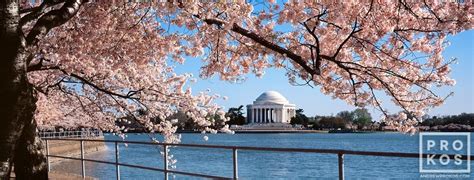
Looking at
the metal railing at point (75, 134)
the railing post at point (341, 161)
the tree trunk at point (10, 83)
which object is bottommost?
the metal railing at point (75, 134)

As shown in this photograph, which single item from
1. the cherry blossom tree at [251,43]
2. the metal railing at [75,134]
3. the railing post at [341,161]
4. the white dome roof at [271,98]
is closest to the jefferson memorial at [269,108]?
the white dome roof at [271,98]

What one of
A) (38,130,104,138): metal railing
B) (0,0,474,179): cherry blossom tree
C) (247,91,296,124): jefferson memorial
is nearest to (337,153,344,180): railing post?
(0,0,474,179): cherry blossom tree

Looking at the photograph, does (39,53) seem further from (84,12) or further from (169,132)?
(169,132)

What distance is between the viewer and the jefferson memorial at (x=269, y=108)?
13762 centimetres

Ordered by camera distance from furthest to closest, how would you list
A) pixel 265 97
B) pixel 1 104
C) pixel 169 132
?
pixel 265 97 → pixel 169 132 → pixel 1 104

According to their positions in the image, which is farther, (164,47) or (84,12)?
(164,47)

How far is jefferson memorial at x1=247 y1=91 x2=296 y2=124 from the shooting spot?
137625 millimetres

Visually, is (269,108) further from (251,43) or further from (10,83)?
(10,83)

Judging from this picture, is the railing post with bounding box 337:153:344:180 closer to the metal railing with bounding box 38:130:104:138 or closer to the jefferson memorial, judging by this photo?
the metal railing with bounding box 38:130:104:138

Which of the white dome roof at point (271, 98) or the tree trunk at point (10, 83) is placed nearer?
the tree trunk at point (10, 83)

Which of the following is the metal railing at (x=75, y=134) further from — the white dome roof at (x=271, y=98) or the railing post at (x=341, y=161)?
the white dome roof at (x=271, y=98)

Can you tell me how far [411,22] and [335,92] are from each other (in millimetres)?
2065

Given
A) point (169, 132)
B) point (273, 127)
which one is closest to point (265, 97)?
point (273, 127)

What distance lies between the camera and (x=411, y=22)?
26.8 feet
